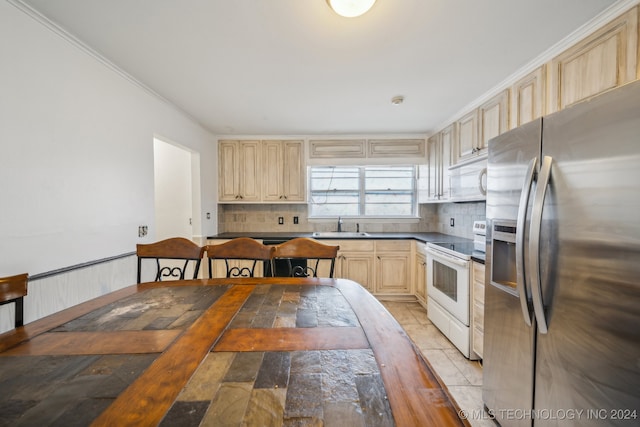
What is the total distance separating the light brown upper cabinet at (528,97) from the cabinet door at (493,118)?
72 mm

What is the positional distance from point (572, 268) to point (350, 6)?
4.92 ft

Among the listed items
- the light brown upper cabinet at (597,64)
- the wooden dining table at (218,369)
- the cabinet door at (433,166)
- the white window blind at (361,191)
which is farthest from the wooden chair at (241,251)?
the cabinet door at (433,166)

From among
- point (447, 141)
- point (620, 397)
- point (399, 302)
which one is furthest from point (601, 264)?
point (399, 302)

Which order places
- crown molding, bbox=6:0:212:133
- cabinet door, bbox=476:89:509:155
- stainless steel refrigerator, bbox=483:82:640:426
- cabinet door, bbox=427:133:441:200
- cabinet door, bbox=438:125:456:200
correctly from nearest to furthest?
stainless steel refrigerator, bbox=483:82:640:426
crown molding, bbox=6:0:212:133
cabinet door, bbox=476:89:509:155
cabinet door, bbox=438:125:456:200
cabinet door, bbox=427:133:441:200

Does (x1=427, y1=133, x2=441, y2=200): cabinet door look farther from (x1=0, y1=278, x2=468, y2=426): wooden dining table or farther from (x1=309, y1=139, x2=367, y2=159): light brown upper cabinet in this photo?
(x1=0, y1=278, x2=468, y2=426): wooden dining table

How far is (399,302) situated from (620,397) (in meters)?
2.50

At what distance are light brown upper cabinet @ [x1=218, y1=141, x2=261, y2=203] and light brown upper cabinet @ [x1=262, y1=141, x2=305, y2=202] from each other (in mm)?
125

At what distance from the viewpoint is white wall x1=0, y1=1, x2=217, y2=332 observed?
1268mm

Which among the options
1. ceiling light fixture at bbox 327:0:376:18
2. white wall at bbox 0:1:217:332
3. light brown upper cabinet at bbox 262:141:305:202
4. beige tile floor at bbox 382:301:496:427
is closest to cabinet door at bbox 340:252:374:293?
beige tile floor at bbox 382:301:496:427

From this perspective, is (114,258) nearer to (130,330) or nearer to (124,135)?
(124,135)

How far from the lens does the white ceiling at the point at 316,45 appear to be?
135cm

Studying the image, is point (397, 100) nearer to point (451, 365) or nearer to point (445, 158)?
point (445, 158)


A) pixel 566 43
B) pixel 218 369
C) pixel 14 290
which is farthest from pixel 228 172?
pixel 566 43

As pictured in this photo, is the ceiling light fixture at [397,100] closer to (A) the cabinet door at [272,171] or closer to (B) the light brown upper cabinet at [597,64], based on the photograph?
(B) the light brown upper cabinet at [597,64]
